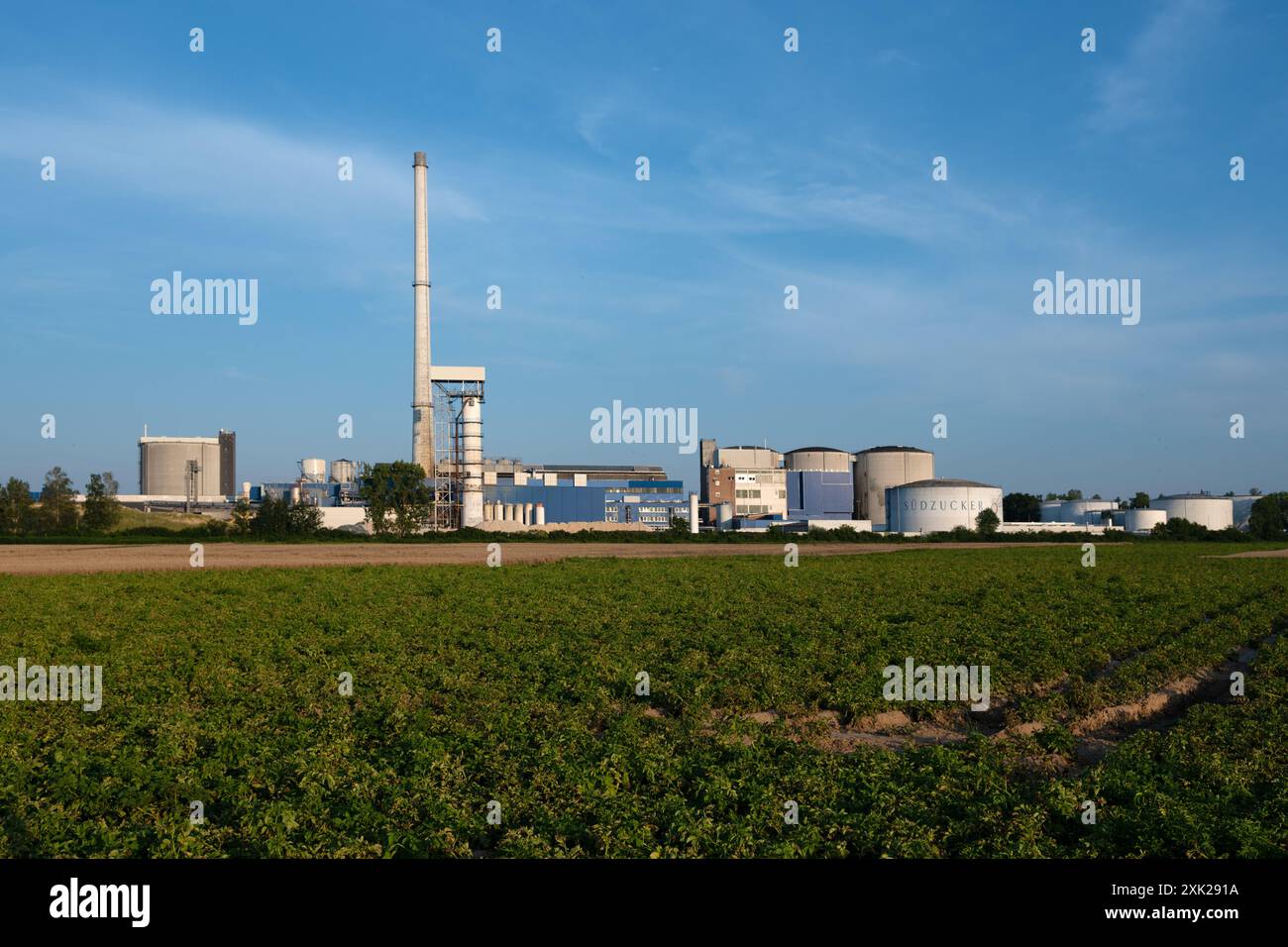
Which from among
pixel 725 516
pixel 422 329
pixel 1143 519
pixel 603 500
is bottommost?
pixel 1143 519

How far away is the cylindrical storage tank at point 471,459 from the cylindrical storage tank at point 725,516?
1884 inches

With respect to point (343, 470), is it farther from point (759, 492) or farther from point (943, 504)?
point (943, 504)

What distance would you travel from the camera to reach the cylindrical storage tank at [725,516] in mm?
138625

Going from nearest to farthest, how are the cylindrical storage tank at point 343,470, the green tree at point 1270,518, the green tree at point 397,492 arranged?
the green tree at point 397,492 < the green tree at point 1270,518 < the cylindrical storage tank at point 343,470

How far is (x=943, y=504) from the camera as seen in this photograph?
4739 inches

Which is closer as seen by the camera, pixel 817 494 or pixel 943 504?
pixel 943 504

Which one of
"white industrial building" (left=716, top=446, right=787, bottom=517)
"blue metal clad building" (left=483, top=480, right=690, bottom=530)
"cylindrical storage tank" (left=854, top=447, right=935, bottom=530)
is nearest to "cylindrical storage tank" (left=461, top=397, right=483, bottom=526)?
"blue metal clad building" (left=483, top=480, right=690, bottom=530)

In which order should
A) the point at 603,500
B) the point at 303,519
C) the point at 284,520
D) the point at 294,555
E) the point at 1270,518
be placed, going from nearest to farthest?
the point at 294,555
the point at 284,520
the point at 303,519
the point at 1270,518
the point at 603,500

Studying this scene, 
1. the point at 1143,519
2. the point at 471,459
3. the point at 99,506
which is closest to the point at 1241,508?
the point at 1143,519

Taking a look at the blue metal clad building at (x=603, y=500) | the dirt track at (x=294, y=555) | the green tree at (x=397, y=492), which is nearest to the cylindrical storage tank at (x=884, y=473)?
the blue metal clad building at (x=603, y=500)

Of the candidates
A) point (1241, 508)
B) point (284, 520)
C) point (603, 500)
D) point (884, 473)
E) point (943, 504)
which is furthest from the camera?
point (1241, 508)

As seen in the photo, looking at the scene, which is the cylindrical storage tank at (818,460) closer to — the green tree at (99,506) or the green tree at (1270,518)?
the green tree at (1270,518)

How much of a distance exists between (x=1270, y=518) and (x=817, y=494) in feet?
218
